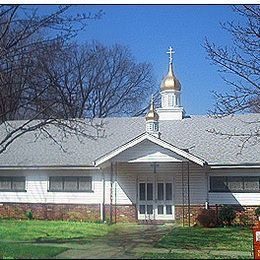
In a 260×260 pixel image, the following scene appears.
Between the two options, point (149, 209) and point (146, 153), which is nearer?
point (146, 153)

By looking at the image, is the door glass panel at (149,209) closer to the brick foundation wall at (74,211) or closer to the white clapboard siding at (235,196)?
the brick foundation wall at (74,211)

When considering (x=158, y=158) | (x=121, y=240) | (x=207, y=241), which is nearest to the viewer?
(x=121, y=240)

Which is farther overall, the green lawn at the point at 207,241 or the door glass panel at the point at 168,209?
the door glass panel at the point at 168,209

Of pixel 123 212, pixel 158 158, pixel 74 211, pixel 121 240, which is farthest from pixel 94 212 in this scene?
pixel 121 240

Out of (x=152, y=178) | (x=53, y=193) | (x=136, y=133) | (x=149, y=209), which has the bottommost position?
(x=149, y=209)

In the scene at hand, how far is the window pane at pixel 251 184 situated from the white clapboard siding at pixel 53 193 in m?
4.86

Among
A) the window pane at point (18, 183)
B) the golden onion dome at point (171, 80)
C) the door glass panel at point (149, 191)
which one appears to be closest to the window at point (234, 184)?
the door glass panel at point (149, 191)

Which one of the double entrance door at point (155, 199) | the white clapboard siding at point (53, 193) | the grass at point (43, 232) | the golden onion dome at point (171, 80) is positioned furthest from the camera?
the double entrance door at point (155, 199)

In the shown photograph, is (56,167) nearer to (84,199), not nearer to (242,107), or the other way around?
(84,199)

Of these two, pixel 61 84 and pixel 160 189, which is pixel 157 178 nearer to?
pixel 160 189

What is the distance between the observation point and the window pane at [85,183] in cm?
1708

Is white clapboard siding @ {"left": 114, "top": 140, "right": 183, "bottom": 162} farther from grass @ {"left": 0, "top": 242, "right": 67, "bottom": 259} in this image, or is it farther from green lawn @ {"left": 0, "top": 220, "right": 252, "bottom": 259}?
grass @ {"left": 0, "top": 242, "right": 67, "bottom": 259}

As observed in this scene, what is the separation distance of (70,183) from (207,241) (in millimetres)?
6508

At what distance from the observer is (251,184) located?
1667 centimetres
